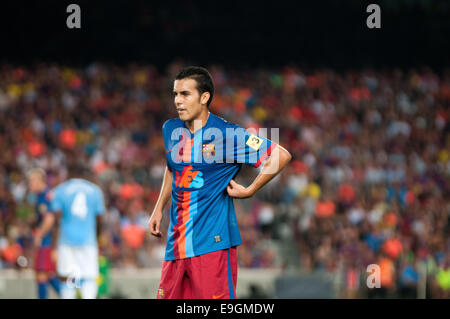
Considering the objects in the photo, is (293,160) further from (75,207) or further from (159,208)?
(159,208)

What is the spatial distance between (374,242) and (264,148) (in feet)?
33.7

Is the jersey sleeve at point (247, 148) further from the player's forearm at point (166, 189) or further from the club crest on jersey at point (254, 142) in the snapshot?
the player's forearm at point (166, 189)

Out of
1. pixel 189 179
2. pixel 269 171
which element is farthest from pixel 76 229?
pixel 269 171

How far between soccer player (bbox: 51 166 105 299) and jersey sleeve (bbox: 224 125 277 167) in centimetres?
419

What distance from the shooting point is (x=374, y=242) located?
14.4 m

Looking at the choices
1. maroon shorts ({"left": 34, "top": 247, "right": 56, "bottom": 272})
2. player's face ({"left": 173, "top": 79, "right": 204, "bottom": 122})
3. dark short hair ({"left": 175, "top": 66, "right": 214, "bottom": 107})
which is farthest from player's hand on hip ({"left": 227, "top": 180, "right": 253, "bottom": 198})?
maroon shorts ({"left": 34, "top": 247, "right": 56, "bottom": 272})

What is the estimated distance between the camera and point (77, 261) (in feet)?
28.0

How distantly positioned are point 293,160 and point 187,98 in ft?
39.8

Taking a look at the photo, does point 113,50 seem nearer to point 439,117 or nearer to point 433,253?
point 439,117

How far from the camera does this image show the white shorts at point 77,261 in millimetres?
8398

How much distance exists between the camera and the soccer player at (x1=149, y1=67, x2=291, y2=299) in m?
4.53

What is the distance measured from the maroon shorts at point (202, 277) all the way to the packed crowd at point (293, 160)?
819cm

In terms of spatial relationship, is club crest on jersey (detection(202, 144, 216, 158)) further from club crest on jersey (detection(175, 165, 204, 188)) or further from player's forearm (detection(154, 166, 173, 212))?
player's forearm (detection(154, 166, 173, 212))

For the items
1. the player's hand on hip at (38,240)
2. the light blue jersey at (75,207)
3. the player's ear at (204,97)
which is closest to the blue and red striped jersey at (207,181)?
the player's ear at (204,97)
